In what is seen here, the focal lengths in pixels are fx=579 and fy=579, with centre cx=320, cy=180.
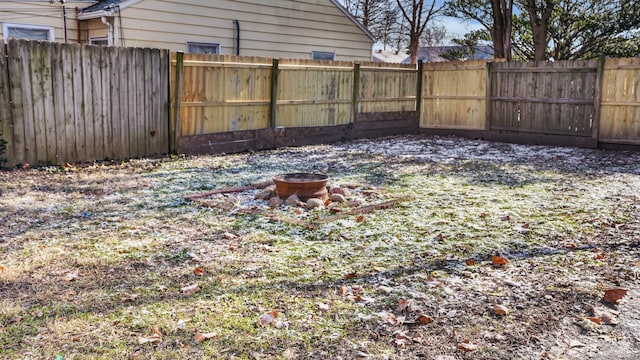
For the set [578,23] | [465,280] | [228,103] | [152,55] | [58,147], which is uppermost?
[578,23]

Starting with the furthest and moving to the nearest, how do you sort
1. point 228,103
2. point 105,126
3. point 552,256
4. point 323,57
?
1. point 323,57
2. point 228,103
3. point 105,126
4. point 552,256

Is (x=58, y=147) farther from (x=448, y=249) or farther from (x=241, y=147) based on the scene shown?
(x=448, y=249)

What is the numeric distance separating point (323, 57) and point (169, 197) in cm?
931

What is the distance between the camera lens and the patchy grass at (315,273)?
9.77 ft

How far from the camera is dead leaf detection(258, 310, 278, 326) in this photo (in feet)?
10.4

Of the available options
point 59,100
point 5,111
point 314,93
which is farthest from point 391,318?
point 314,93

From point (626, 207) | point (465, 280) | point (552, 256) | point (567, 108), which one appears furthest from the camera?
point (567, 108)

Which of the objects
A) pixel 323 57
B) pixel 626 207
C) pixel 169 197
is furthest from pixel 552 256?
pixel 323 57

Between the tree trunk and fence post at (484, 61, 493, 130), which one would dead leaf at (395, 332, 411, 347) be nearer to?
fence post at (484, 61, 493, 130)

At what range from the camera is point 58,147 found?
800cm

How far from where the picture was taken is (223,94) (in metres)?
9.88

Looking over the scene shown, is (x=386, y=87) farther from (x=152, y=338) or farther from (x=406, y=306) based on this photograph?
(x=152, y=338)

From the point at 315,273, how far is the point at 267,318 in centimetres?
83

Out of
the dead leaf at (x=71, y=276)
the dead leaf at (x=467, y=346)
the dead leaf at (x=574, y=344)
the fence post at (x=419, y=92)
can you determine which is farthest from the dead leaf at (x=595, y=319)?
the fence post at (x=419, y=92)
